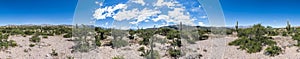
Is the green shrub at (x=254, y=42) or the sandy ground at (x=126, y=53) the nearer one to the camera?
the sandy ground at (x=126, y=53)

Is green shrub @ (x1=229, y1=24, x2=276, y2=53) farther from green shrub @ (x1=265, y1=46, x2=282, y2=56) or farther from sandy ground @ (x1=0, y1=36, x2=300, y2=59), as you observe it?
green shrub @ (x1=265, y1=46, x2=282, y2=56)

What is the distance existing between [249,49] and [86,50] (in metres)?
10.8

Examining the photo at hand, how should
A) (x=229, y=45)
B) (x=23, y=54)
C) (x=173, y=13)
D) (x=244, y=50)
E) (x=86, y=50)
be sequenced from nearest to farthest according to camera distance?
(x=173, y=13)
(x=86, y=50)
(x=23, y=54)
(x=244, y=50)
(x=229, y=45)

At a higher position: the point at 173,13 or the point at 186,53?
the point at 173,13

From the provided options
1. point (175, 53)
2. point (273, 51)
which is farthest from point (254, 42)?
point (175, 53)

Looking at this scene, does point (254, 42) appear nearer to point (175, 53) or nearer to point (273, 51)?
point (273, 51)

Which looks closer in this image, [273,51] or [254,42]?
[273,51]

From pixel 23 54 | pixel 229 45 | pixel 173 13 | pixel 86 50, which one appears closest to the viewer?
pixel 173 13

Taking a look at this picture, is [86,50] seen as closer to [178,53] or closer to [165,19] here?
[178,53]

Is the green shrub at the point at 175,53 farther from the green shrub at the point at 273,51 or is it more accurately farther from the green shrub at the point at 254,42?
the green shrub at the point at 273,51

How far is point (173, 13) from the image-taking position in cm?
1241

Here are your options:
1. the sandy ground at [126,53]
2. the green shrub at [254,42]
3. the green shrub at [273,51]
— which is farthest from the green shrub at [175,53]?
the green shrub at [273,51]

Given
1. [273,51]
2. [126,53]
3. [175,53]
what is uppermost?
[126,53]

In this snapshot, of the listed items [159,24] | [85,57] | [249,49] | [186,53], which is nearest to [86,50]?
[85,57]
